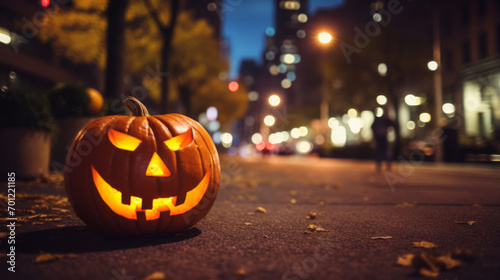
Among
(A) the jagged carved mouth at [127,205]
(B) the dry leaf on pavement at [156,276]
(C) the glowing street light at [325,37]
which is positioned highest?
(C) the glowing street light at [325,37]

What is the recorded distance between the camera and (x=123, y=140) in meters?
3.07

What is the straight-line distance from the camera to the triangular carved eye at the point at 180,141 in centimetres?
315

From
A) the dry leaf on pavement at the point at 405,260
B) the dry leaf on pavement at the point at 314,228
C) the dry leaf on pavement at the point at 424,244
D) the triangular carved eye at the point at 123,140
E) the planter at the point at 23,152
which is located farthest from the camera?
the planter at the point at 23,152

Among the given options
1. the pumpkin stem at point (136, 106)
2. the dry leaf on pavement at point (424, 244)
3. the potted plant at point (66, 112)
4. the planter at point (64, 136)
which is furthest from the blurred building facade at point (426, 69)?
the pumpkin stem at point (136, 106)

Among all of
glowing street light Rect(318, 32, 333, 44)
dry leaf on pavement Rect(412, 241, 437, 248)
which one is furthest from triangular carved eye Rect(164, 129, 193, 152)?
glowing street light Rect(318, 32, 333, 44)

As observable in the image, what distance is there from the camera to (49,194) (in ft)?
17.1

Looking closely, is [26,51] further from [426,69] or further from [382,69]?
[426,69]

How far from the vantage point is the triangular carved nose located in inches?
118

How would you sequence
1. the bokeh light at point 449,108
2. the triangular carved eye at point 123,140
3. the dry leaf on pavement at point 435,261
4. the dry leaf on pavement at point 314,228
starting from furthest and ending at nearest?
the bokeh light at point 449,108, the dry leaf on pavement at point 314,228, the triangular carved eye at point 123,140, the dry leaf on pavement at point 435,261

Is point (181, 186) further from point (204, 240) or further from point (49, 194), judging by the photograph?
point (49, 194)

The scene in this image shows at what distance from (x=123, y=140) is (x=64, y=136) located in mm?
5469

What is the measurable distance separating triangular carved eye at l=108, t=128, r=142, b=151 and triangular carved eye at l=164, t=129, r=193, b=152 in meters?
0.26

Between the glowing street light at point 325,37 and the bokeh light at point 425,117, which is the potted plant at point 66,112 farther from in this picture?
the bokeh light at point 425,117

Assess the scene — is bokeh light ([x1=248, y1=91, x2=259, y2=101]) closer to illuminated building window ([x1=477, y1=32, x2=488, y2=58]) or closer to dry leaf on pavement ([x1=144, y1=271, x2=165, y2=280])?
illuminated building window ([x1=477, y1=32, x2=488, y2=58])
